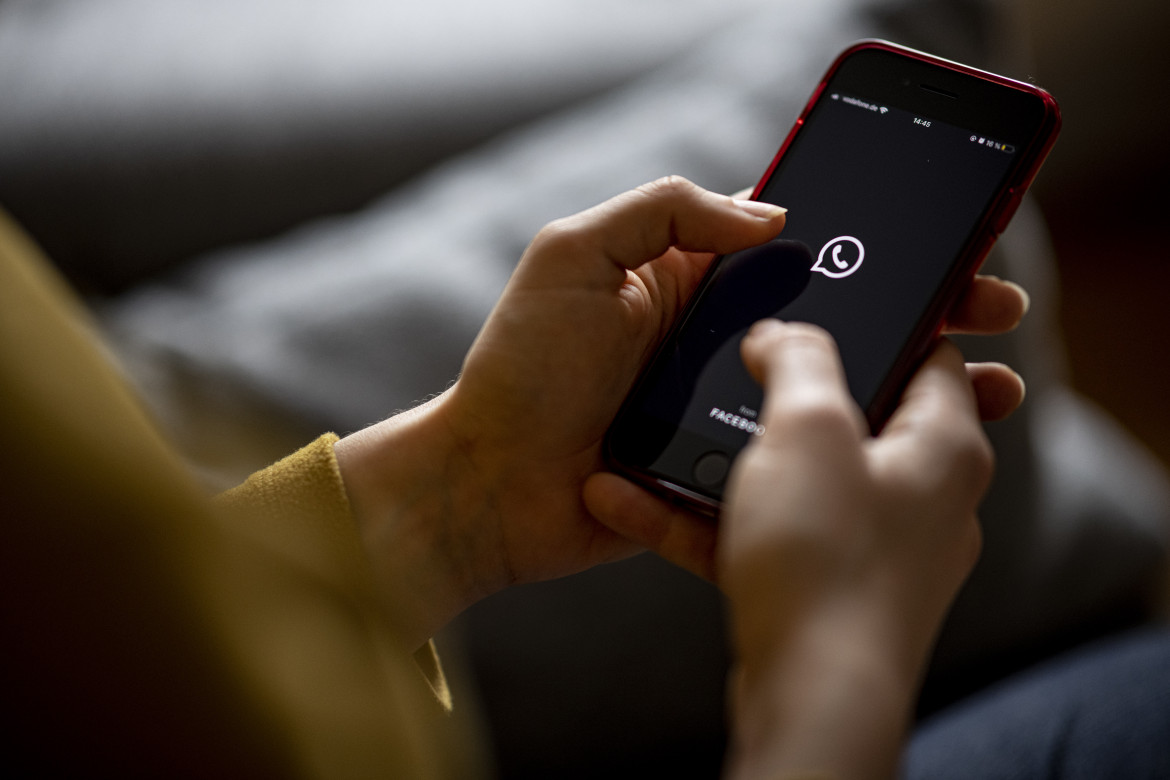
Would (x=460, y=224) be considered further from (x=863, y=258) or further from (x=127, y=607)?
(x=127, y=607)

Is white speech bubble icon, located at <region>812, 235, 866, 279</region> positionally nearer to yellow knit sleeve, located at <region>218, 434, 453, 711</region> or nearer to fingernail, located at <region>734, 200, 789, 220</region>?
fingernail, located at <region>734, 200, 789, 220</region>

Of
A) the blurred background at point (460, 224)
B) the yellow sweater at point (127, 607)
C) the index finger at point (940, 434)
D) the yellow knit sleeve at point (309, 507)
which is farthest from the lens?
the blurred background at point (460, 224)

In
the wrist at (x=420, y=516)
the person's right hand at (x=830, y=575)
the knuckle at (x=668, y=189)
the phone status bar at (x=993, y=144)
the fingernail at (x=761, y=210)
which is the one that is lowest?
the wrist at (x=420, y=516)

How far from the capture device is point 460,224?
0.66 m

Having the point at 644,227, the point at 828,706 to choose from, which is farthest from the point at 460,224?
the point at 828,706

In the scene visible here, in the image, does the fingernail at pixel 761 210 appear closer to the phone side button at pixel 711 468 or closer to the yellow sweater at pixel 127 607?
the phone side button at pixel 711 468

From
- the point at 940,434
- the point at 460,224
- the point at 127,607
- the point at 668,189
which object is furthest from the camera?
the point at 460,224

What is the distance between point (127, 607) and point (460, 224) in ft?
1.40

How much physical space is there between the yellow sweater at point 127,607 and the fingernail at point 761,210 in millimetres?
321

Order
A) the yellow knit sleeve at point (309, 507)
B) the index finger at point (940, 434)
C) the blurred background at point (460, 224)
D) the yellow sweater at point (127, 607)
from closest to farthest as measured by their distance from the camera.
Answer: the yellow sweater at point (127, 607), the index finger at point (940, 434), the yellow knit sleeve at point (309, 507), the blurred background at point (460, 224)

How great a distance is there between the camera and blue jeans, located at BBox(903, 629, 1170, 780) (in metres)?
0.56

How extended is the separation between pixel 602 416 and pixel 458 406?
86 mm

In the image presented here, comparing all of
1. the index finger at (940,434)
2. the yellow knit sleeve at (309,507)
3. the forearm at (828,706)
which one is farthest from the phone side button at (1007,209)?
the yellow knit sleeve at (309,507)

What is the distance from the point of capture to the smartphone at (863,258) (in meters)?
0.50
